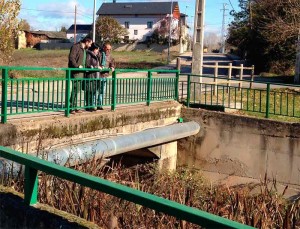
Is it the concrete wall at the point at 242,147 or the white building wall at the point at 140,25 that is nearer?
the concrete wall at the point at 242,147

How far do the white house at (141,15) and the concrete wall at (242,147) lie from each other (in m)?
70.2

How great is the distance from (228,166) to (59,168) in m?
10.2

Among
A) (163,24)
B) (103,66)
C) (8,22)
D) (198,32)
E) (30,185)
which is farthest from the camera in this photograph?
(163,24)

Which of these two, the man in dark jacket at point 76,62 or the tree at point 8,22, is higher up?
the tree at point 8,22

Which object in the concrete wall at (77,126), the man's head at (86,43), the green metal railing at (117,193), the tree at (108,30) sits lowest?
the concrete wall at (77,126)

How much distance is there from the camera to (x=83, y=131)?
9.82m

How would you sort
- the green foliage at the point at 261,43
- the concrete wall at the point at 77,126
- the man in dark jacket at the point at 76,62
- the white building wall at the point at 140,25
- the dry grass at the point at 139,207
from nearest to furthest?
the dry grass at the point at 139,207, the concrete wall at the point at 77,126, the man in dark jacket at the point at 76,62, the green foliage at the point at 261,43, the white building wall at the point at 140,25

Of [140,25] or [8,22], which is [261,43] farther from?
[140,25]

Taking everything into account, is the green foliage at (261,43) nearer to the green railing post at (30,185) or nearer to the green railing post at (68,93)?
the green railing post at (68,93)

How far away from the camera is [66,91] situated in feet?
31.4

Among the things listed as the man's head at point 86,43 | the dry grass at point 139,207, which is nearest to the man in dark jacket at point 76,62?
the man's head at point 86,43

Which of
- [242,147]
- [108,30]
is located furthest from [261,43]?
[108,30]

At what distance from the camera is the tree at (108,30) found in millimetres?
68000

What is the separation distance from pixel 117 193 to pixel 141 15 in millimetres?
87294
